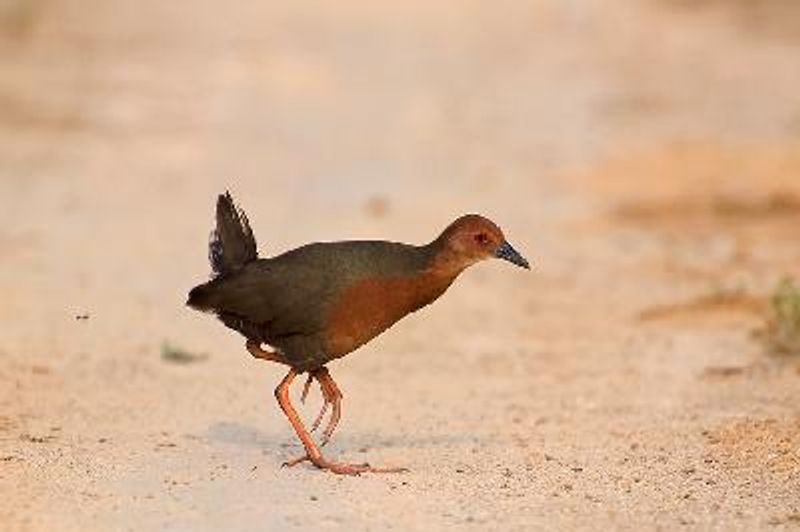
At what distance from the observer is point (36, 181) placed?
16953 millimetres

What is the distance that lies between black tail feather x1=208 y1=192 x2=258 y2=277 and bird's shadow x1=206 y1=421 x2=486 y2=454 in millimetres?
835

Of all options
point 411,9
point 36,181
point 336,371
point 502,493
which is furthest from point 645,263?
point 411,9

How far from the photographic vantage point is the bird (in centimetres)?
751

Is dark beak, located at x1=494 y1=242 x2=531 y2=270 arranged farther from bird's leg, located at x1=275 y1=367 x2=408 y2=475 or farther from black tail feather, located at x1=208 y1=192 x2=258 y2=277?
black tail feather, located at x1=208 y1=192 x2=258 y2=277

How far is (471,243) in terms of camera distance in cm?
757

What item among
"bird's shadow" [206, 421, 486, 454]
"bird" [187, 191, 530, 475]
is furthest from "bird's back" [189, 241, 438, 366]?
"bird's shadow" [206, 421, 486, 454]

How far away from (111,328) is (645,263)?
4.61 meters

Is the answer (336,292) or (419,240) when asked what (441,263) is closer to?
(336,292)

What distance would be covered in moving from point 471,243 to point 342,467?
1.00m

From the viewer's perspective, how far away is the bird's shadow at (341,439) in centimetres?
845

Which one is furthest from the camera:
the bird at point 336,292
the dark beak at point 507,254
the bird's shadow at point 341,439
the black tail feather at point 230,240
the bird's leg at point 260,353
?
the bird's shadow at point 341,439

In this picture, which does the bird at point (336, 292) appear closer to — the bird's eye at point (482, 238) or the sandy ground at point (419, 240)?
the bird's eye at point (482, 238)

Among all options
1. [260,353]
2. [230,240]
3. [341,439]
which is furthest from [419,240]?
[260,353]

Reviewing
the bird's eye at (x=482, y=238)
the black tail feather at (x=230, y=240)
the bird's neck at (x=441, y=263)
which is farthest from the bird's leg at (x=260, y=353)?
the bird's eye at (x=482, y=238)
